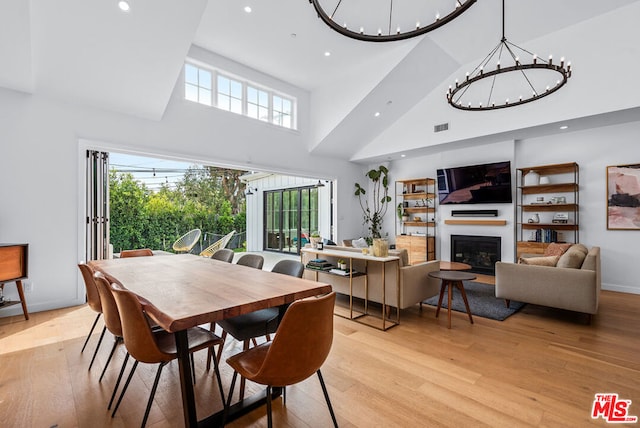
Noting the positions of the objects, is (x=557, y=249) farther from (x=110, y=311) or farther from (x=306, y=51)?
(x=110, y=311)

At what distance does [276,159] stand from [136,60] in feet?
10.0

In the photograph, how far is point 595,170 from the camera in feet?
16.8

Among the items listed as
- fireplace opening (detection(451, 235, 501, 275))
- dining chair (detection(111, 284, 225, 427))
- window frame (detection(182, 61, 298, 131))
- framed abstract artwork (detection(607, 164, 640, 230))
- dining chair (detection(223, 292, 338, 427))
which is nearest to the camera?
dining chair (detection(223, 292, 338, 427))

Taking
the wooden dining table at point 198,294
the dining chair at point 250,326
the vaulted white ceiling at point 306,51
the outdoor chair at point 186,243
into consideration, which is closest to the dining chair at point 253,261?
the wooden dining table at point 198,294

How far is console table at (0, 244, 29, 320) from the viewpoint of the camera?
330cm

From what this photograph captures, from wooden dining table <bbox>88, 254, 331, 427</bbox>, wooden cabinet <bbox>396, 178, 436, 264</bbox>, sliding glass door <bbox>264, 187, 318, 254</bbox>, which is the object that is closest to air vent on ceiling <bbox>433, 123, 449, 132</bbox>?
wooden cabinet <bbox>396, 178, 436, 264</bbox>

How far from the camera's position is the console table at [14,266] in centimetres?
330

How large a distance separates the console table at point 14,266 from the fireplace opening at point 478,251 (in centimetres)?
717

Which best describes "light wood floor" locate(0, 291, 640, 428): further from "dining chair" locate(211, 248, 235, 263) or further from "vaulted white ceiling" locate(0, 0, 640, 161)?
"vaulted white ceiling" locate(0, 0, 640, 161)

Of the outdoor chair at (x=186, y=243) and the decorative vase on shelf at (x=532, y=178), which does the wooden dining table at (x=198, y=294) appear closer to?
the outdoor chair at (x=186, y=243)

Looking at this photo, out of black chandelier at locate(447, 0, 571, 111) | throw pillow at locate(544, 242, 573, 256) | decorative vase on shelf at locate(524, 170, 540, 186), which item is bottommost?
throw pillow at locate(544, 242, 573, 256)

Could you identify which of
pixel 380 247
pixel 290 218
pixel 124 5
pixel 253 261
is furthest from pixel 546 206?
pixel 124 5

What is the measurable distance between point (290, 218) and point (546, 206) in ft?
21.3

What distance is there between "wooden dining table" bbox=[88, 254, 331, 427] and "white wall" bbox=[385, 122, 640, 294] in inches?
220
